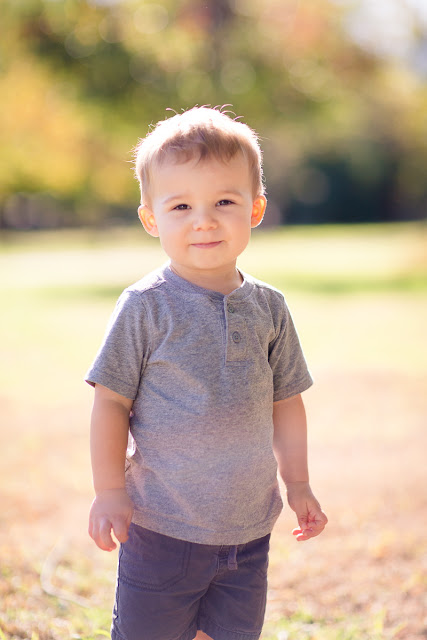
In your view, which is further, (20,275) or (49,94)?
(20,275)

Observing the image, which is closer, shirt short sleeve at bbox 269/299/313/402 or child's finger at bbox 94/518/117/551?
child's finger at bbox 94/518/117/551

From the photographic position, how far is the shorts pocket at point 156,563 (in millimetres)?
1831

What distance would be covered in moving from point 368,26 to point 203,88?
476 centimetres

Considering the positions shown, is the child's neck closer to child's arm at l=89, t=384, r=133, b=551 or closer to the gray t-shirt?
the gray t-shirt

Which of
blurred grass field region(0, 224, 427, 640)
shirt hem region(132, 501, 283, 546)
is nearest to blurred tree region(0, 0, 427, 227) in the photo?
blurred grass field region(0, 224, 427, 640)

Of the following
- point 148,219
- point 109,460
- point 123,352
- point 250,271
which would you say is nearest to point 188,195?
point 148,219

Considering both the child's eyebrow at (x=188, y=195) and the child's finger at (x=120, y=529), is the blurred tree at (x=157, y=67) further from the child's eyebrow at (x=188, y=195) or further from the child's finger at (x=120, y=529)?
the child's finger at (x=120, y=529)

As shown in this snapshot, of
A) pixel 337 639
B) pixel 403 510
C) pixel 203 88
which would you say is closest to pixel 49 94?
pixel 203 88

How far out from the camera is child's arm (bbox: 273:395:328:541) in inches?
78.2

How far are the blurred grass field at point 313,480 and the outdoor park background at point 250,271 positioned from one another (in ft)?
0.05

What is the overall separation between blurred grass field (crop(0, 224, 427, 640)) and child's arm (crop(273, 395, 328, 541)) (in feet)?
2.70

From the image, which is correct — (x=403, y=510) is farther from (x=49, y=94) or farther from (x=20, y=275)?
(x=20, y=275)

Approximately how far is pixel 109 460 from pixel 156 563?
0.28 metres

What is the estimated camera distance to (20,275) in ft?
63.8
